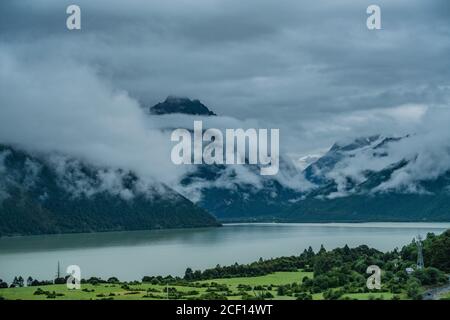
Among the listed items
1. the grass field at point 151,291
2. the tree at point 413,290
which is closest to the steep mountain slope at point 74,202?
the grass field at point 151,291

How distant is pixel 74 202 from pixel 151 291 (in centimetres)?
4628

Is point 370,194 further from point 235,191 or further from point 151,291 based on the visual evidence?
point 151,291

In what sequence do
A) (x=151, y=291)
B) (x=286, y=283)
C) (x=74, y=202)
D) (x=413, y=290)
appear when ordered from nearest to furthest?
(x=413, y=290), (x=151, y=291), (x=286, y=283), (x=74, y=202)

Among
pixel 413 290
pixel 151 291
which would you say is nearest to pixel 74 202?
pixel 151 291

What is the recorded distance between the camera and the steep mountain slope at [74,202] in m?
54.9

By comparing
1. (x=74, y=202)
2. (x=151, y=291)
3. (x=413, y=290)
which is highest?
(x=74, y=202)

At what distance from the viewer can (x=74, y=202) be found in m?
58.9

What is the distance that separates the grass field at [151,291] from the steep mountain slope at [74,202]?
3889 centimetres

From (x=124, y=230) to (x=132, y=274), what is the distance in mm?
37943

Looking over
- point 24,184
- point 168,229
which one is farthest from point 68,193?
point 168,229

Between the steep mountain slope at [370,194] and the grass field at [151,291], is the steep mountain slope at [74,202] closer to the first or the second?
the steep mountain slope at [370,194]

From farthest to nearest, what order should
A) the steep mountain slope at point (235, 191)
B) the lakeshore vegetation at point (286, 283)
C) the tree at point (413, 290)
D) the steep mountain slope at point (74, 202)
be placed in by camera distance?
the steep mountain slope at point (74, 202) < the steep mountain slope at point (235, 191) < the lakeshore vegetation at point (286, 283) < the tree at point (413, 290)
